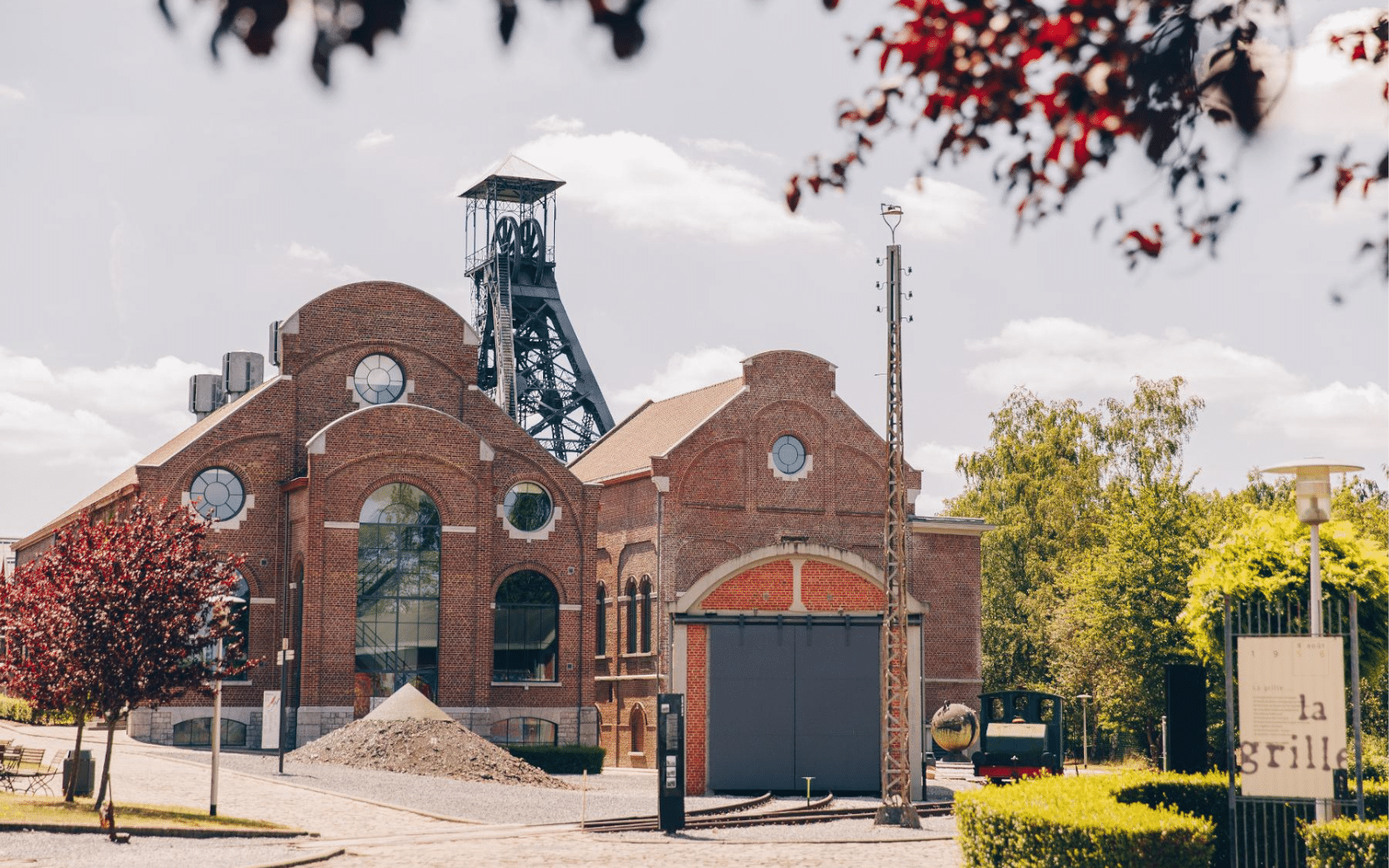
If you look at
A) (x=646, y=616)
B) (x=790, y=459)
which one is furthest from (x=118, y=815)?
(x=790, y=459)

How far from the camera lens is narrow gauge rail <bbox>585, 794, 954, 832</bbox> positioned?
24953mm

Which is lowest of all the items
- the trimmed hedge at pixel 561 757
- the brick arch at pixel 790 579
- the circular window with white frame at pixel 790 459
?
the trimmed hedge at pixel 561 757

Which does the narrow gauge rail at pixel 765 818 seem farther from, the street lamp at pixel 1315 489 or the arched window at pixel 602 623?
the arched window at pixel 602 623

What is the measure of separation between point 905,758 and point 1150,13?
20294 millimetres

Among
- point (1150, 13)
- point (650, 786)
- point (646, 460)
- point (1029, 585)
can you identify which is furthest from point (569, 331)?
point (1150, 13)

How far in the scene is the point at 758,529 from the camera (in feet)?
159

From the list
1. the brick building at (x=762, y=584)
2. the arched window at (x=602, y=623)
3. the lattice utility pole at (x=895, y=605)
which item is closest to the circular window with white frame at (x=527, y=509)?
the brick building at (x=762, y=584)

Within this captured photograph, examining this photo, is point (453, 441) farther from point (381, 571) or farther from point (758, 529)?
point (758, 529)

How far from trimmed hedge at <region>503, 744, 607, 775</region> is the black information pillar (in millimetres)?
14628

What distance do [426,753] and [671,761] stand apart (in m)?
11.5

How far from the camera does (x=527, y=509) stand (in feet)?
151

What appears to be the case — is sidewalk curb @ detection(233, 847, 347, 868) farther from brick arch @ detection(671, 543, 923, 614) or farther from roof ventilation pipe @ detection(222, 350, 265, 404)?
roof ventilation pipe @ detection(222, 350, 265, 404)

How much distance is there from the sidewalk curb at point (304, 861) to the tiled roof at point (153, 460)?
25.7 m

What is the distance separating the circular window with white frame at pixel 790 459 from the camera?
48.7 meters
